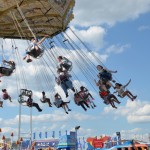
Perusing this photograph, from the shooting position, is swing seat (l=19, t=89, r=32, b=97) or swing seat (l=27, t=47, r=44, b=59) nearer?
swing seat (l=27, t=47, r=44, b=59)

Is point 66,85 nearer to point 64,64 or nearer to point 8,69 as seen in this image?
point 64,64

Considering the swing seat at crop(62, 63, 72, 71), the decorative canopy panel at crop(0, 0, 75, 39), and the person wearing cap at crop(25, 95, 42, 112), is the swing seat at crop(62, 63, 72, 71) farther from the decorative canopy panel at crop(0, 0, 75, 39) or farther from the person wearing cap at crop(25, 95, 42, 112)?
the person wearing cap at crop(25, 95, 42, 112)

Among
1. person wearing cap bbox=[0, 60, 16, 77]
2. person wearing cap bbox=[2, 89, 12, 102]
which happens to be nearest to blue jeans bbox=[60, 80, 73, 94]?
person wearing cap bbox=[0, 60, 16, 77]

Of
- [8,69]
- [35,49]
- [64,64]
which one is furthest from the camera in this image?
[8,69]

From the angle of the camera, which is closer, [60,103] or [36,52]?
[36,52]

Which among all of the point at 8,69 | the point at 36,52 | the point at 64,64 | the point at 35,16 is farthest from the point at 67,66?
the point at 35,16

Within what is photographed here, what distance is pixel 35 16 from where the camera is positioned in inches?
763

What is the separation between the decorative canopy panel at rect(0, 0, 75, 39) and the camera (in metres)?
16.8

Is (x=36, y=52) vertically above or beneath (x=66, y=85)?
above

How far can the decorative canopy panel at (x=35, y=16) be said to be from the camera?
16797mm

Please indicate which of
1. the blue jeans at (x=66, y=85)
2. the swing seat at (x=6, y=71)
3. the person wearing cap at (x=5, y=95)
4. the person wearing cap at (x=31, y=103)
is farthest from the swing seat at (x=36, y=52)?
the person wearing cap at (x=5, y=95)

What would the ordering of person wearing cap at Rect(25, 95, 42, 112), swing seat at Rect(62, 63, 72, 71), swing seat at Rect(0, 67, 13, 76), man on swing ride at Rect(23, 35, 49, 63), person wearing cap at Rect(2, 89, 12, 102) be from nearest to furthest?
man on swing ride at Rect(23, 35, 49, 63) < swing seat at Rect(62, 63, 72, 71) < swing seat at Rect(0, 67, 13, 76) < person wearing cap at Rect(25, 95, 42, 112) < person wearing cap at Rect(2, 89, 12, 102)

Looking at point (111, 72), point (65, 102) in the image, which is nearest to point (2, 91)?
point (65, 102)

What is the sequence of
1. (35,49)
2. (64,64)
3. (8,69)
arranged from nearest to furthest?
(35,49)
(64,64)
(8,69)
